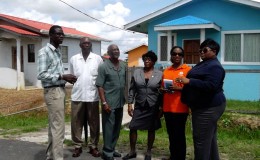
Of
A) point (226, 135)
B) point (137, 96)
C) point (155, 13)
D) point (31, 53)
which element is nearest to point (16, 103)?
point (155, 13)

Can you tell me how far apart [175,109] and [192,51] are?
8895 millimetres

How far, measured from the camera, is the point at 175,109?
508 cm

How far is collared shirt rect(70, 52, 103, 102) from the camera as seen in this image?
5.71 metres

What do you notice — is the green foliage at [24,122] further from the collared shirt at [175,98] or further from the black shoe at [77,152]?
the collared shirt at [175,98]

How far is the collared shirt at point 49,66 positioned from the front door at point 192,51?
30.6 feet

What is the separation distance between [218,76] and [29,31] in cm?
1666

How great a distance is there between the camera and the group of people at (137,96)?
14.3 feet

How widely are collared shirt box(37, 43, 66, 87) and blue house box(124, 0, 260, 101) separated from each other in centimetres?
808

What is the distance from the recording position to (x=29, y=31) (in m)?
19.2

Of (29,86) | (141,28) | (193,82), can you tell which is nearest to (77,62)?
(193,82)

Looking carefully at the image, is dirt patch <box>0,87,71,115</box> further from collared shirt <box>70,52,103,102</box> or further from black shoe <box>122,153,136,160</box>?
black shoe <box>122,153,136,160</box>

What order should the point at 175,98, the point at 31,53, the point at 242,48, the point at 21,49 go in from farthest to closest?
the point at 21,49, the point at 31,53, the point at 242,48, the point at 175,98

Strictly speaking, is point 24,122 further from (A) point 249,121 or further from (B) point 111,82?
(A) point 249,121

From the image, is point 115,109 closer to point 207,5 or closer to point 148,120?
point 148,120
